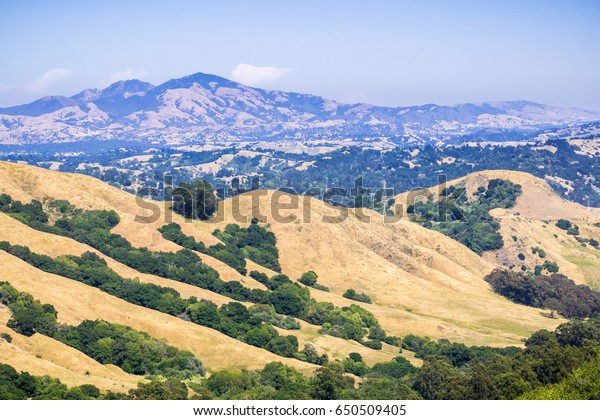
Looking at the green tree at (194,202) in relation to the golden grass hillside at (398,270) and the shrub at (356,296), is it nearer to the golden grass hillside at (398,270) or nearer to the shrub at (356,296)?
the golden grass hillside at (398,270)

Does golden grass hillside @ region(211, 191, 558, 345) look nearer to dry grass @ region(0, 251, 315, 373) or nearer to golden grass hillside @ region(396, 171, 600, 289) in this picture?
golden grass hillside @ region(396, 171, 600, 289)

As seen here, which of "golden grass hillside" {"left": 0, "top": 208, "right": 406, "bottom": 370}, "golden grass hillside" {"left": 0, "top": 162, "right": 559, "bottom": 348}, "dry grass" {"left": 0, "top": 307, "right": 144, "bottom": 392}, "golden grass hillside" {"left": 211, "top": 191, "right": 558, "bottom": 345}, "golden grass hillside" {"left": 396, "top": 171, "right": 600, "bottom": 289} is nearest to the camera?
"dry grass" {"left": 0, "top": 307, "right": 144, "bottom": 392}

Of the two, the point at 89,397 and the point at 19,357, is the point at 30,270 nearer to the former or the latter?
the point at 19,357

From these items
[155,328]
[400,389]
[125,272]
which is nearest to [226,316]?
[155,328]

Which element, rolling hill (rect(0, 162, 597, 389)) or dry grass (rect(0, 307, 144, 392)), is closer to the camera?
dry grass (rect(0, 307, 144, 392))

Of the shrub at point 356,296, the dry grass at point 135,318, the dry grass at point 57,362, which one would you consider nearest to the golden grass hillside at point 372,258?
the shrub at point 356,296

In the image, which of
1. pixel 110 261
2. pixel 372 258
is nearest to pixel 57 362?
pixel 110 261

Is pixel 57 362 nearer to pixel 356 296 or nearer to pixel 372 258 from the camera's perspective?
pixel 356 296

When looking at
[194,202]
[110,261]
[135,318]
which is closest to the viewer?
[135,318]

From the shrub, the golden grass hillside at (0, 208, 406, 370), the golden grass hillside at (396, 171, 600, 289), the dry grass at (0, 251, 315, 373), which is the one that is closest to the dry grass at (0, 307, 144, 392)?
the dry grass at (0, 251, 315, 373)

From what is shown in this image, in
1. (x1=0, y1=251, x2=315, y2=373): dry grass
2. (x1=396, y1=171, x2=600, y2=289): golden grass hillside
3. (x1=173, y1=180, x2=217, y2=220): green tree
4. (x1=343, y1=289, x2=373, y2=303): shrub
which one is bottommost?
(x1=396, y1=171, x2=600, y2=289): golden grass hillside

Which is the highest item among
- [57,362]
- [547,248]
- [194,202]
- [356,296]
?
[194,202]
